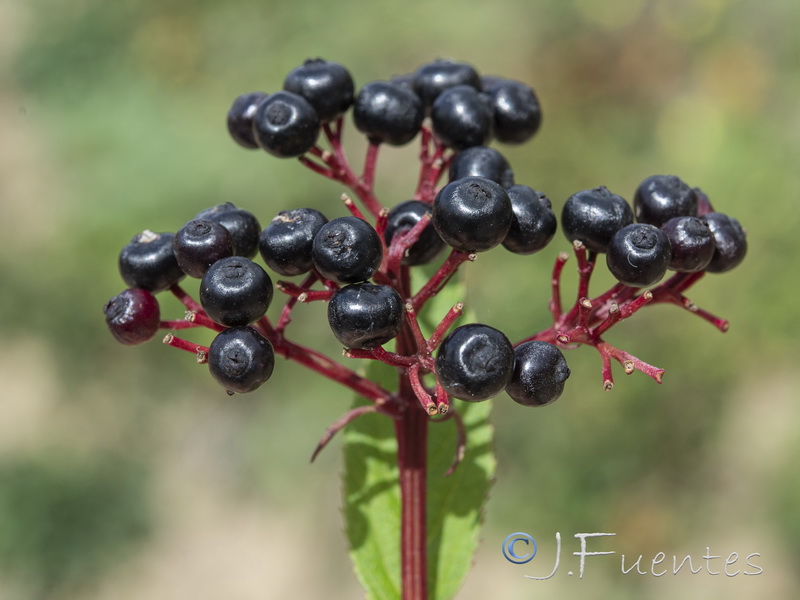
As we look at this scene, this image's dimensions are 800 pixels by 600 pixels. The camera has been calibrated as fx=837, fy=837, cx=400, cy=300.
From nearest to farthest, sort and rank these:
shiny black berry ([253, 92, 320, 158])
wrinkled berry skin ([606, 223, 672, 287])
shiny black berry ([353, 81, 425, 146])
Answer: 1. wrinkled berry skin ([606, 223, 672, 287])
2. shiny black berry ([253, 92, 320, 158])
3. shiny black berry ([353, 81, 425, 146])

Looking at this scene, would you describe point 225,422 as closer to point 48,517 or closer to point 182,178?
point 48,517

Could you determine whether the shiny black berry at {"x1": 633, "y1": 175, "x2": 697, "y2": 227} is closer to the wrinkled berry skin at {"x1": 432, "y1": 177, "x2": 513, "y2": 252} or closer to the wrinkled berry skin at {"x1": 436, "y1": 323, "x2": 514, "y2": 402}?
the wrinkled berry skin at {"x1": 432, "y1": 177, "x2": 513, "y2": 252}

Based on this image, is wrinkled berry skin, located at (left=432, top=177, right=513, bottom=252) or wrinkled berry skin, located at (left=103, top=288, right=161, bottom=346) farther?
wrinkled berry skin, located at (left=103, top=288, right=161, bottom=346)

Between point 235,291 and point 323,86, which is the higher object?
point 323,86

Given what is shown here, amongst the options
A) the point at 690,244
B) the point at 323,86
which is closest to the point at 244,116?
the point at 323,86

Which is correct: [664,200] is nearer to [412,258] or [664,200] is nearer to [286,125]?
[412,258]

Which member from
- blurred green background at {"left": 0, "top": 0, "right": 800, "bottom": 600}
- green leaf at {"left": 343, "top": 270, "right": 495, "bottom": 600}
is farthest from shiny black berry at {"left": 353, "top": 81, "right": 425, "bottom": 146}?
blurred green background at {"left": 0, "top": 0, "right": 800, "bottom": 600}

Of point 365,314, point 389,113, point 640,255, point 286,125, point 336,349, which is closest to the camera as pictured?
point 365,314
